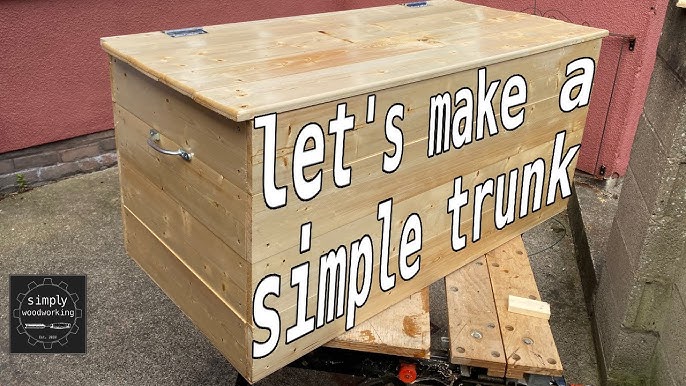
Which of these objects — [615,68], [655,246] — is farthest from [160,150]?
[615,68]

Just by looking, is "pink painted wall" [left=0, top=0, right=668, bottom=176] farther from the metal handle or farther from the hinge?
the metal handle

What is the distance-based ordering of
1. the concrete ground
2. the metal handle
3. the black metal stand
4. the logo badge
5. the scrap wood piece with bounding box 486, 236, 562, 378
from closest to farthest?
the metal handle, the scrap wood piece with bounding box 486, 236, 562, 378, the black metal stand, the concrete ground, the logo badge

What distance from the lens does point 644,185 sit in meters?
3.12

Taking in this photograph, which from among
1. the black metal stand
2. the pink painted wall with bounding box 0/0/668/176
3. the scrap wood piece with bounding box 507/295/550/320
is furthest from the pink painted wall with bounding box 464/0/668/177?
the black metal stand

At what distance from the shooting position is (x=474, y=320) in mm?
2578

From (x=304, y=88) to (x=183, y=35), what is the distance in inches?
34.1

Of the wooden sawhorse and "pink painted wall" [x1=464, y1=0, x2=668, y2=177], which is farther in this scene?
"pink painted wall" [x1=464, y1=0, x2=668, y2=177]

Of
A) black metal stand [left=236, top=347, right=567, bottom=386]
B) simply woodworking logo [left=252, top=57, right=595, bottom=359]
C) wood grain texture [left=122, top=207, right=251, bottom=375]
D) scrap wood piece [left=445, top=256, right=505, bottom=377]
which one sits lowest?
black metal stand [left=236, top=347, right=567, bottom=386]

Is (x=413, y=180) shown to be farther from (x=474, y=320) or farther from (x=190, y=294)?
(x=190, y=294)

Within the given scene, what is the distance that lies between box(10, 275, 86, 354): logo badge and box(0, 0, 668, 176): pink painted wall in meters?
1.61

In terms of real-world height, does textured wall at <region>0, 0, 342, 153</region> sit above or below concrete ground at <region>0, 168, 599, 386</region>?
above

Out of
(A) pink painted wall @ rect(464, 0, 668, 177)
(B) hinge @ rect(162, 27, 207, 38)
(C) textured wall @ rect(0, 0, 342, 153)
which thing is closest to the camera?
(B) hinge @ rect(162, 27, 207, 38)

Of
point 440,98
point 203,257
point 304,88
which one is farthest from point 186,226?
point 440,98

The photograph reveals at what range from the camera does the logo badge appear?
3320 millimetres
